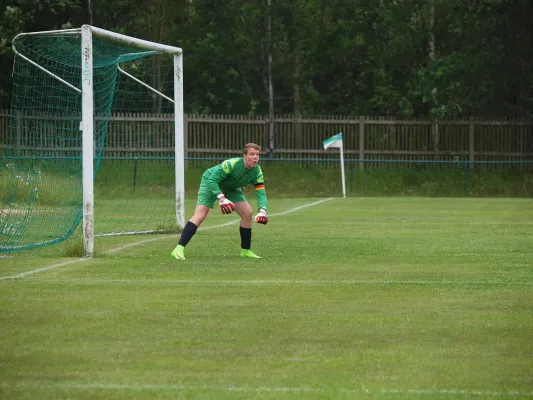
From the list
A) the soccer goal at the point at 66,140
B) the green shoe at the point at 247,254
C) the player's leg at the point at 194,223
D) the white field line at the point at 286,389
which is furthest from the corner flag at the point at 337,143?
the white field line at the point at 286,389

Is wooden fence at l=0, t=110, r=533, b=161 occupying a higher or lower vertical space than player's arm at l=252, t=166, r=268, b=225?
higher

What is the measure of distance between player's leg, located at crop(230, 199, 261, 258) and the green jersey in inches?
12.2

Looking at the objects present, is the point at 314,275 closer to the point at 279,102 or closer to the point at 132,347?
the point at 132,347

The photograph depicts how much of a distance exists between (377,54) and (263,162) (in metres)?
9.39

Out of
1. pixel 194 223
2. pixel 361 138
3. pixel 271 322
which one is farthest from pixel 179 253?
pixel 361 138

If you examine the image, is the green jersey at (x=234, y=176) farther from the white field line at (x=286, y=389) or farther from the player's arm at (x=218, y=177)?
the white field line at (x=286, y=389)

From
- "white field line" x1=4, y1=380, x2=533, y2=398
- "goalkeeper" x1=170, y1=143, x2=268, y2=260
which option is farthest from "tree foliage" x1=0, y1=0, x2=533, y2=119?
"white field line" x1=4, y1=380, x2=533, y2=398

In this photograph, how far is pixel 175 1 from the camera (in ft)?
149

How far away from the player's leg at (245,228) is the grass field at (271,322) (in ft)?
0.87

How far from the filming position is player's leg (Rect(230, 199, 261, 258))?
1443cm

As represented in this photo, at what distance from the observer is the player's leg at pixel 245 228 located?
1443 cm

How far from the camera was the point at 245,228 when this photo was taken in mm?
14453

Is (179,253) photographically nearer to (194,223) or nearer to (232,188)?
(194,223)

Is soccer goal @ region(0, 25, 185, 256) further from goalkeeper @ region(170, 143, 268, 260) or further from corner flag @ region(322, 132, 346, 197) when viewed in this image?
corner flag @ region(322, 132, 346, 197)
